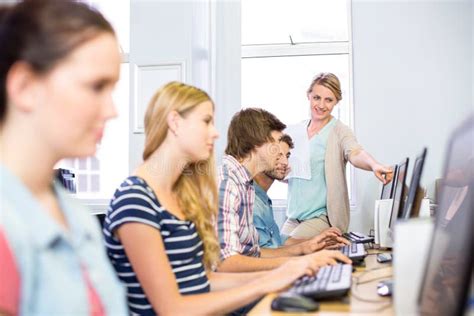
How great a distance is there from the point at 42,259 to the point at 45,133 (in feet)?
0.55

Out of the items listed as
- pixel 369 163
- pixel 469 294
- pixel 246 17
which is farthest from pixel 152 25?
pixel 469 294

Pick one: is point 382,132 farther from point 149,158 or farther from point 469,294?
point 469,294

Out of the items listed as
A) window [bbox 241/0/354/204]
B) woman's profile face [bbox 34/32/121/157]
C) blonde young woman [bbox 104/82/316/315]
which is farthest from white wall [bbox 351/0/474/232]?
woman's profile face [bbox 34/32/121/157]

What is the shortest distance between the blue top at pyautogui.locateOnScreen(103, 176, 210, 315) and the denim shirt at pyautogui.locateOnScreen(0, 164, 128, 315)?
38 cm

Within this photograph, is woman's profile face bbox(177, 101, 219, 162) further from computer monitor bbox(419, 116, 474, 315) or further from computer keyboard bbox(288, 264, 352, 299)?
computer monitor bbox(419, 116, 474, 315)

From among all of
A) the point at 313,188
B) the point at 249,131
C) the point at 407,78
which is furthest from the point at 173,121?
the point at 407,78

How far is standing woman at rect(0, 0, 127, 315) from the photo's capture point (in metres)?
0.65

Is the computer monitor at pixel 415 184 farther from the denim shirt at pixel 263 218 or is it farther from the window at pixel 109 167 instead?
the window at pixel 109 167

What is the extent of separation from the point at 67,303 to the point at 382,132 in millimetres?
3451

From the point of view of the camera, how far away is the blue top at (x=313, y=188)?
2836 millimetres

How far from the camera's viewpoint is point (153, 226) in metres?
1.13

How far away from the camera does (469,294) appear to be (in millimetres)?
618

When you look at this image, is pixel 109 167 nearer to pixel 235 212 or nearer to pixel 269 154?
pixel 269 154

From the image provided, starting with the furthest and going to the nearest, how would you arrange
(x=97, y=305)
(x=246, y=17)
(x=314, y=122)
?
(x=246, y=17) → (x=314, y=122) → (x=97, y=305)
